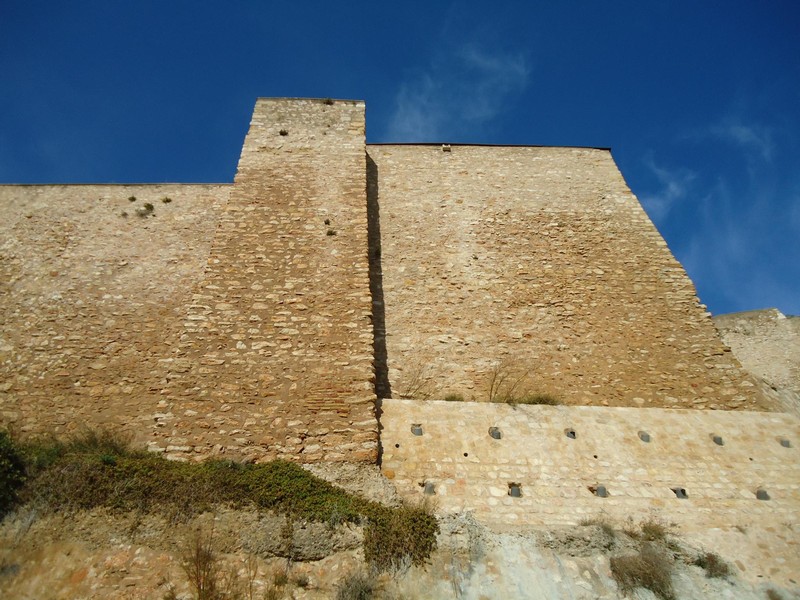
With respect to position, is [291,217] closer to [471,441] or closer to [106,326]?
[106,326]

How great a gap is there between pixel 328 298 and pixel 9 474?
4.42 metres

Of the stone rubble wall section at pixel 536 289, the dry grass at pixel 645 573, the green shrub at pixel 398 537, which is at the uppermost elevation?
the stone rubble wall section at pixel 536 289

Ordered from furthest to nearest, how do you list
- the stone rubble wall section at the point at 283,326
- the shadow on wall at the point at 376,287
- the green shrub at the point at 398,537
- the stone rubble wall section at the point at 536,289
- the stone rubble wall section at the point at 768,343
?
the stone rubble wall section at the point at 768,343, the stone rubble wall section at the point at 536,289, the shadow on wall at the point at 376,287, the stone rubble wall section at the point at 283,326, the green shrub at the point at 398,537

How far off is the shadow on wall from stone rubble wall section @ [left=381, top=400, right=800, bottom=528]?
157cm

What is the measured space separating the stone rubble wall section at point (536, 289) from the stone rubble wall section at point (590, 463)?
1.39 meters

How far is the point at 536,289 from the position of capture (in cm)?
952

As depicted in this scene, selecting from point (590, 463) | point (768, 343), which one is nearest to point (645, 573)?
point (590, 463)

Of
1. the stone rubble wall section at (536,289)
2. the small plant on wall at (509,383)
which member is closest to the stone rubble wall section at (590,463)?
the small plant on wall at (509,383)

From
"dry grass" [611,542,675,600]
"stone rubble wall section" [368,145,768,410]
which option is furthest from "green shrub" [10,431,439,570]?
"stone rubble wall section" [368,145,768,410]

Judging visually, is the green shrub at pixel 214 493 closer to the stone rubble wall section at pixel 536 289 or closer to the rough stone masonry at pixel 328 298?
the rough stone masonry at pixel 328 298

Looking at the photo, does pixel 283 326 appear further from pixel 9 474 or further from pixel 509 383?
pixel 509 383

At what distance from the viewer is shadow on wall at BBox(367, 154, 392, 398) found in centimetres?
812

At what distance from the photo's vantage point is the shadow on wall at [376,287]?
812 centimetres

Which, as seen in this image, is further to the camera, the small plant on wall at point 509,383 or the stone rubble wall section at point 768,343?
the stone rubble wall section at point 768,343
